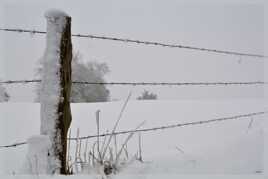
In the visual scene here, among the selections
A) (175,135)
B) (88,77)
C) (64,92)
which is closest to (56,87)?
(64,92)

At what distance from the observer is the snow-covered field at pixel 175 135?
2.02 metres

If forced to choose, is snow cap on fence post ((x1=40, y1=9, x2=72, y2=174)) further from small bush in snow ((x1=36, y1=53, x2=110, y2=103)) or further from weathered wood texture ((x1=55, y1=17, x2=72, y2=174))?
small bush in snow ((x1=36, y1=53, x2=110, y2=103))

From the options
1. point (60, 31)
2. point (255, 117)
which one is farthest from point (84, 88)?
point (60, 31)

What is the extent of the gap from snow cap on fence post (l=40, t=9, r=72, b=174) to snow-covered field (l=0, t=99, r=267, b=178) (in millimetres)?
298

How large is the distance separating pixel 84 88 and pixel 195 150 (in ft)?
13.0

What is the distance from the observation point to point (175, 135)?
2762 millimetres

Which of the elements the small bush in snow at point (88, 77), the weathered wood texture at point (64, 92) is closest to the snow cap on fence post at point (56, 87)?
the weathered wood texture at point (64, 92)

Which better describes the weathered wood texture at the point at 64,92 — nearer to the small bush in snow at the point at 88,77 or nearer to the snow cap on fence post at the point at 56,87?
the snow cap on fence post at the point at 56,87

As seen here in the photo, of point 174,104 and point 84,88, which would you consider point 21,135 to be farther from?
point 84,88

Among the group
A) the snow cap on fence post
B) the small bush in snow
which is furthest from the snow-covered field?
the small bush in snow

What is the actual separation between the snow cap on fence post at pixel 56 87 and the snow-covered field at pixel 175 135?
0.30 m

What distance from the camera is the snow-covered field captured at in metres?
2.02

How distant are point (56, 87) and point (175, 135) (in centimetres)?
132

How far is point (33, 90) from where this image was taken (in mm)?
3186
